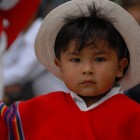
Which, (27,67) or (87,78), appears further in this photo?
(27,67)

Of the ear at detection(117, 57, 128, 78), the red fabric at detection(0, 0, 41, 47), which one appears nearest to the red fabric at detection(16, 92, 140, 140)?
the ear at detection(117, 57, 128, 78)

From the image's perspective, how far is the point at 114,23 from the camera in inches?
148

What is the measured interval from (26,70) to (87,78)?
342cm

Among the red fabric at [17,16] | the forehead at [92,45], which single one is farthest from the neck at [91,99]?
the red fabric at [17,16]

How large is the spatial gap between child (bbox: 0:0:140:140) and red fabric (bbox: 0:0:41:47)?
7.31 ft

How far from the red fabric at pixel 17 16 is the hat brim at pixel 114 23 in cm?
214

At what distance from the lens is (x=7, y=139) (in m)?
3.83

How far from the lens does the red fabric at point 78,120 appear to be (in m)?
3.67

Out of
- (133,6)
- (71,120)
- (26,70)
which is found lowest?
(26,70)

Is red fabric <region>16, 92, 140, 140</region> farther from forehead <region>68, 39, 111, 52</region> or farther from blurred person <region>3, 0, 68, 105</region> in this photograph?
blurred person <region>3, 0, 68, 105</region>

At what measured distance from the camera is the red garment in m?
3.67

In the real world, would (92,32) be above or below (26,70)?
above

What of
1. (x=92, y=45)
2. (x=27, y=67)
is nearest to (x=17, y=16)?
(x=27, y=67)

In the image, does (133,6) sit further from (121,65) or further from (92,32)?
(92,32)
